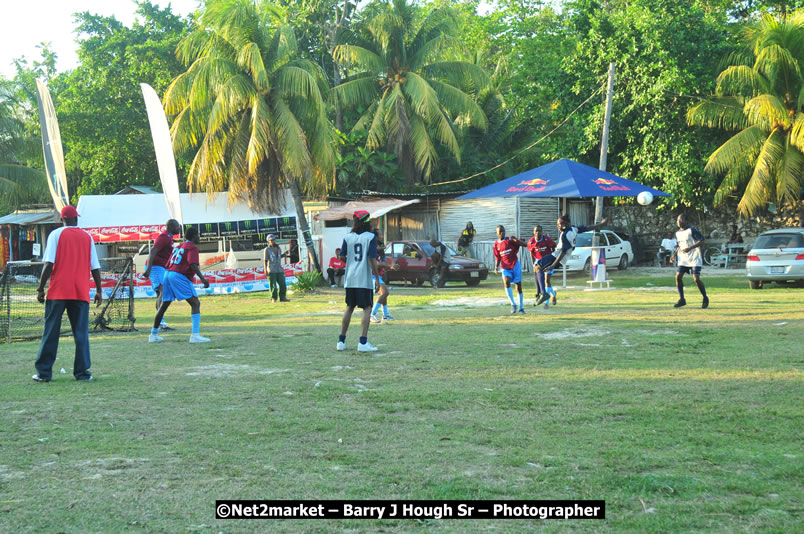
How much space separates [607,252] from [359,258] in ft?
68.9

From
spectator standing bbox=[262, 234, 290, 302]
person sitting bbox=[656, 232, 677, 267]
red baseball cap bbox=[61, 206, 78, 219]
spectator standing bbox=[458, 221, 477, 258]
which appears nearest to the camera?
red baseball cap bbox=[61, 206, 78, 219]

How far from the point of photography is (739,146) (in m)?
28.3

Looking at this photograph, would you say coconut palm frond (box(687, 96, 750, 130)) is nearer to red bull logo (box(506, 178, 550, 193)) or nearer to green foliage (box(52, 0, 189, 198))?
red bull logo (box(506, 178, 550, 193))

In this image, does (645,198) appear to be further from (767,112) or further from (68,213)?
(68,213)

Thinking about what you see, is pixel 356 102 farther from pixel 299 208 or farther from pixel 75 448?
pixel 75 448

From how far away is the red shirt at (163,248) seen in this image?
1295 centimetres

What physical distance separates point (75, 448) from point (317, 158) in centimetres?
2169

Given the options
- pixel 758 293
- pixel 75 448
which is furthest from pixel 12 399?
pixel 758 293

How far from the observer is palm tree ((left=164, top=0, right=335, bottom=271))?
2538 cm

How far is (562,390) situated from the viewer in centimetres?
741

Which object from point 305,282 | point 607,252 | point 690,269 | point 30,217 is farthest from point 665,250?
point 30,217

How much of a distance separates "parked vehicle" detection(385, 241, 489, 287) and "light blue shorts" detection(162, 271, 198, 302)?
42.2ft

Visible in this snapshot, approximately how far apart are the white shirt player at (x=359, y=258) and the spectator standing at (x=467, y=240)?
1937 centimetres

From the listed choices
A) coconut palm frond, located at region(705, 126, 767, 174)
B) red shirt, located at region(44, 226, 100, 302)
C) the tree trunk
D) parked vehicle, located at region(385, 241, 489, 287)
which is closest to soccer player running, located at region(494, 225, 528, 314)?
red shirt, located at region(44, 226, 100, 302)
